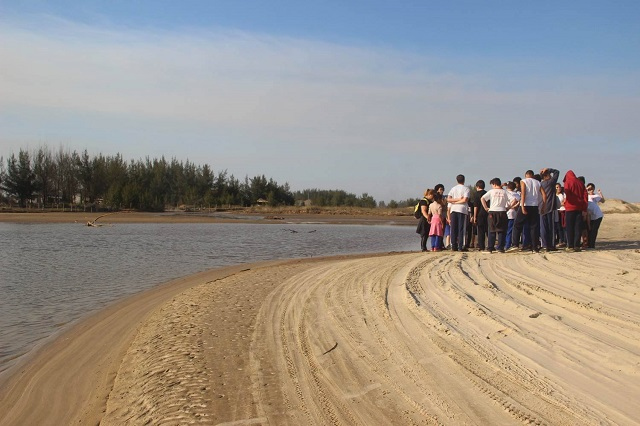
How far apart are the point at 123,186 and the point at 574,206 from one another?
5629cm

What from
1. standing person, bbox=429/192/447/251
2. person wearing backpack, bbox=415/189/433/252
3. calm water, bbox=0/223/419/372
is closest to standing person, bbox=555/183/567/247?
standing person, bbox=429/192/447/251

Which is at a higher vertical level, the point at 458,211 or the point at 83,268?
the point at 458,211

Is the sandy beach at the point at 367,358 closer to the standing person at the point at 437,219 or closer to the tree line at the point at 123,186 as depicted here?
the standing person at the point at 437,219

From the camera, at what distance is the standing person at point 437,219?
45.0 ft

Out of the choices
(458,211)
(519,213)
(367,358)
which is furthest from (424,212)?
(367,358)

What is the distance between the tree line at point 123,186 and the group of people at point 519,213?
49.0 metres

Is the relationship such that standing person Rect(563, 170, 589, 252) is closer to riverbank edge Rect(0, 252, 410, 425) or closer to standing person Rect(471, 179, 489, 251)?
standing person Rect(471, 179, 489, 251)

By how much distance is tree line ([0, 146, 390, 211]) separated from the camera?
5772 centimetres

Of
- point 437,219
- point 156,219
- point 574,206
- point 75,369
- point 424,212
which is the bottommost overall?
point 75,369

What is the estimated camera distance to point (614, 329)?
4594mm

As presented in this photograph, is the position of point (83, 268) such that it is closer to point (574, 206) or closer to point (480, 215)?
point (480, 215)

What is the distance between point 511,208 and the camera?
13.0 metres

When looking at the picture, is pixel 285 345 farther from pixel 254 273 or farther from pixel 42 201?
pixel 42 201

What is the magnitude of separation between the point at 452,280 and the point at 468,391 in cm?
416
